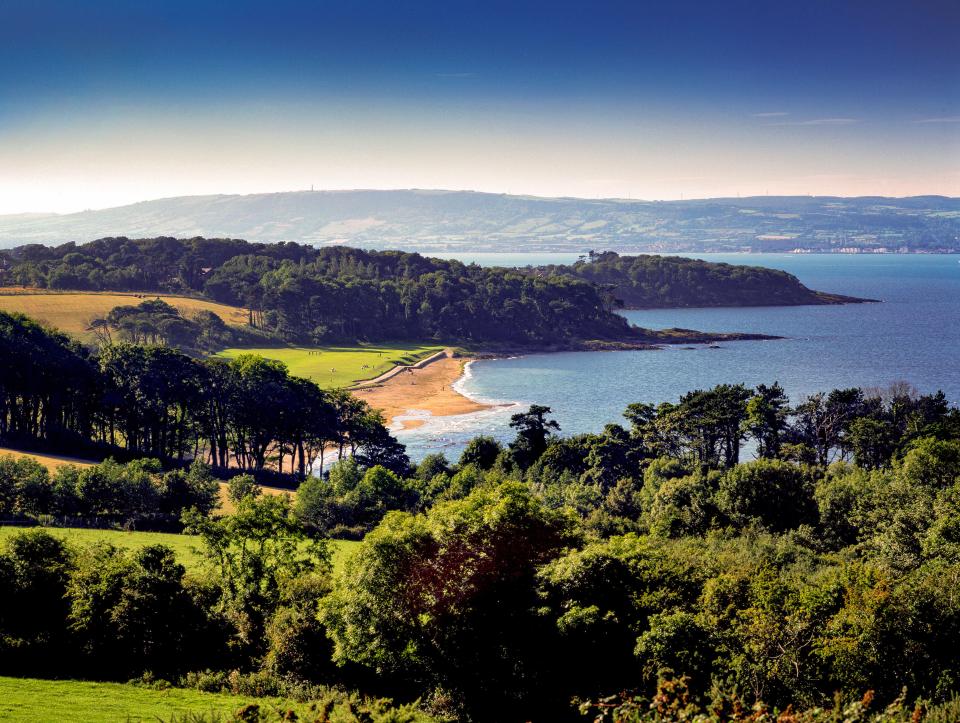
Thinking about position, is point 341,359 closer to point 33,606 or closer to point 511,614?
point 33,606

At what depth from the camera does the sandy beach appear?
255 feet

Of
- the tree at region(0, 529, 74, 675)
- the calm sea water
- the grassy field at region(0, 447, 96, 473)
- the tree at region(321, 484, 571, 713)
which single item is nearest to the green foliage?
the grassy field at region(0, 447, 96, 473)

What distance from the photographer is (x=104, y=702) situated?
1936cm

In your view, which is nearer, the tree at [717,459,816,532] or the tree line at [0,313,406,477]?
the tree at [717,459,816,532]

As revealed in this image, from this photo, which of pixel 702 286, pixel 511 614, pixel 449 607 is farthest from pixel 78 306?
pixel 702 286

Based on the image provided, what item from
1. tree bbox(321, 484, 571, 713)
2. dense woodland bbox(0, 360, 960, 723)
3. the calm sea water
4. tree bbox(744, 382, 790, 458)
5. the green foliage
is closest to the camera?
dense woodland bbox(0, 360, 960, 723)

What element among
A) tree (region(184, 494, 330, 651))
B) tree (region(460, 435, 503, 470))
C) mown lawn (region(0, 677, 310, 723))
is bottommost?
→ tree (region(460, 435, 503, 470))

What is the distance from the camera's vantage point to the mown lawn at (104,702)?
18.1 meters

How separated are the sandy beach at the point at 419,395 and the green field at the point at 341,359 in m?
3.04

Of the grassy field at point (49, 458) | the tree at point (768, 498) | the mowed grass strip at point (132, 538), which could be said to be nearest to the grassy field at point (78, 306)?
the grassy field at point (49, 458)

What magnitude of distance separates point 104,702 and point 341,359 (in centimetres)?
8617

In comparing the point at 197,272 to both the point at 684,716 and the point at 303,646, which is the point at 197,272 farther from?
the point at 684,716

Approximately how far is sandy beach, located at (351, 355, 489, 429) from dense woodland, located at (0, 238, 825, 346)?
26048mm

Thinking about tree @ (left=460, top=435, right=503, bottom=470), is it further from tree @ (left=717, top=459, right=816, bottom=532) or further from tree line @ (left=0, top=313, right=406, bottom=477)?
tree @ (left=717, top=459, right=816, bottom=532)
